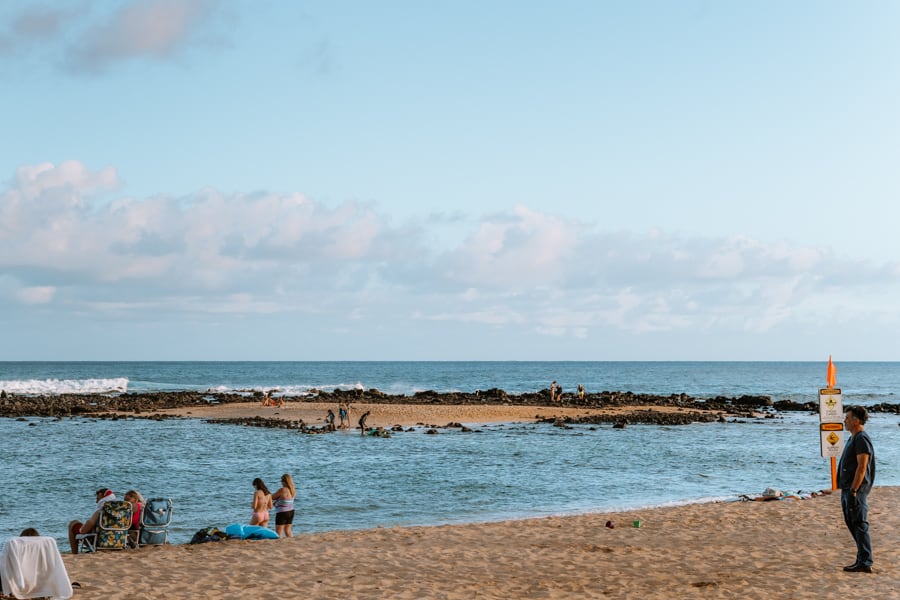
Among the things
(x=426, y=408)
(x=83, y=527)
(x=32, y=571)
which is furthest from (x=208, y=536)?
(x=426, y=408)

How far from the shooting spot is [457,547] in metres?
14.5

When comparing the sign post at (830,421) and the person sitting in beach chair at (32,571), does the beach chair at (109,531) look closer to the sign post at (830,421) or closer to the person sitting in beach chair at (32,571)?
the person sitting in beach chair at (32,571)

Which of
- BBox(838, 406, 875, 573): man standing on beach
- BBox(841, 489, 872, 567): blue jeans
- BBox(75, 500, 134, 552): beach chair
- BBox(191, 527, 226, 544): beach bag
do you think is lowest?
BBox(191, 527, 226, 544): beach bag

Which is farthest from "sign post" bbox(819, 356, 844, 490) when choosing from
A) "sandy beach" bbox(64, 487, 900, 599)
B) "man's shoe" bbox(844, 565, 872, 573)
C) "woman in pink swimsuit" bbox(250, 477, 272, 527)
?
"woman in pink swimsuit" bbox(250, 477, 272, 527)

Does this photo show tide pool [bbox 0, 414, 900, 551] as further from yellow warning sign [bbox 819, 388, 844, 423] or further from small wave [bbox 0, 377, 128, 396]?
small wave [bbox 0, 377, 128, 396]

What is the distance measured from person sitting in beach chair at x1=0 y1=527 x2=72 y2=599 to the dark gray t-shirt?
9.81 metres

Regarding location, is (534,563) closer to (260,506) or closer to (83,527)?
(260,506)

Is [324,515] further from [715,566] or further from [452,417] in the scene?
[452,417]

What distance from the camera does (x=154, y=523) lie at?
1445 cm

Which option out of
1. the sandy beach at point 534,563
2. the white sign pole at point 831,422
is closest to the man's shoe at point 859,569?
the sandy beach at point 534,563

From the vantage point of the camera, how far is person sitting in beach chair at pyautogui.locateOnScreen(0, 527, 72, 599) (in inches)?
Answer: 400

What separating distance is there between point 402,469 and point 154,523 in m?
13.7

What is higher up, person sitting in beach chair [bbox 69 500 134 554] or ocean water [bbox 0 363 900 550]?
person sitting in beach chair [bbox 69 500 134 554]

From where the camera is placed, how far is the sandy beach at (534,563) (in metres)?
11.2
